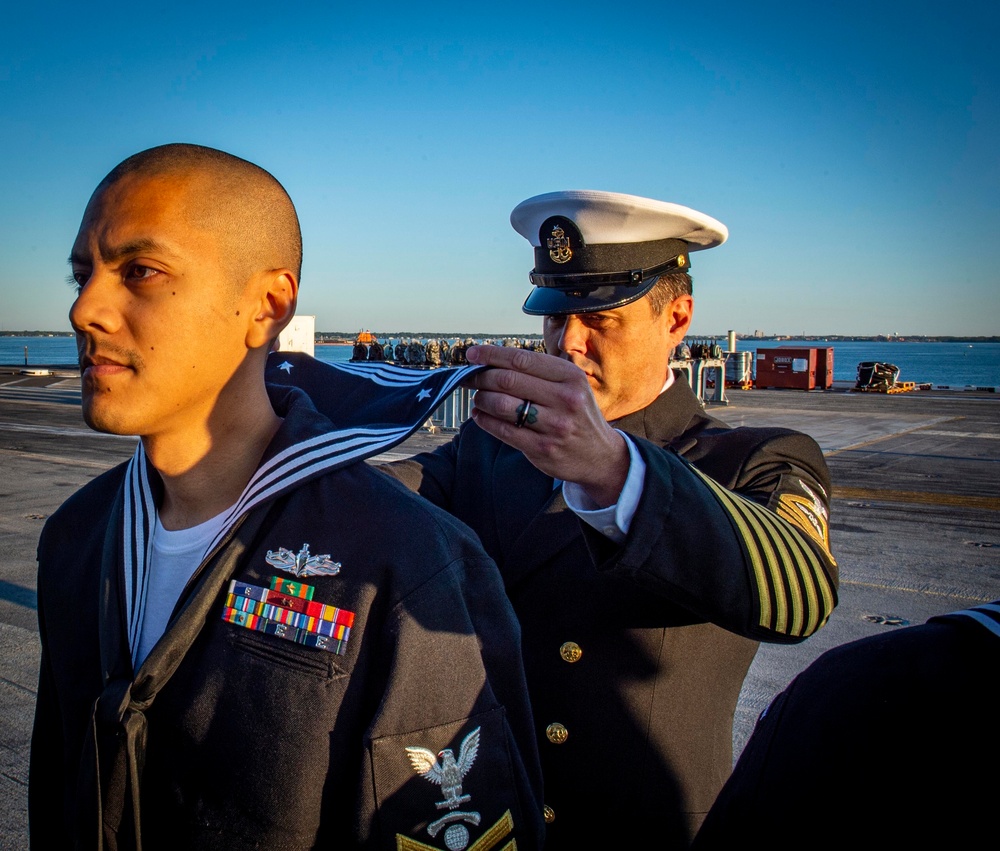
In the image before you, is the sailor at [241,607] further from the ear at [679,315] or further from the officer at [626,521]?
the ear at [679,315]

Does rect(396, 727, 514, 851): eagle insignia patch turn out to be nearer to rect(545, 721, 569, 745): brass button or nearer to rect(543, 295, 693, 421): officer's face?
rect(545, 721, 569, 745): brass button

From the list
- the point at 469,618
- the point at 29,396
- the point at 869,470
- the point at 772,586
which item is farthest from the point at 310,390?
the point at 29,396

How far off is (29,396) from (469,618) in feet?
93.1

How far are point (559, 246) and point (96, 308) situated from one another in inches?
56.7

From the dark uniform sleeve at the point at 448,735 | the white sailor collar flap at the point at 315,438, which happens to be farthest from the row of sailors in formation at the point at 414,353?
the dark uniform sleeve at the point at 448,735

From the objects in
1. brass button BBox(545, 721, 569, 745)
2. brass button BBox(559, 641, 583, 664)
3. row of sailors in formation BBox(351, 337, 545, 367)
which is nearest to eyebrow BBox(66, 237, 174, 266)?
brass button BBox(559, 641, 583, 664)

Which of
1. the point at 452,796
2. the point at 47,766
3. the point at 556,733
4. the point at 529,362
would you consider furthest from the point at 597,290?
the point at 47,766

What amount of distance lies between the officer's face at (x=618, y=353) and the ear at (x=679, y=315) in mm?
117

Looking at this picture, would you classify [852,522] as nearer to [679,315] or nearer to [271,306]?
[679,315]

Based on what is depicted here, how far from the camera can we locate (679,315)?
2.55m

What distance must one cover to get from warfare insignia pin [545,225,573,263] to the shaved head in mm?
964

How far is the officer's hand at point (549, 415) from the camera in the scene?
4.70ft

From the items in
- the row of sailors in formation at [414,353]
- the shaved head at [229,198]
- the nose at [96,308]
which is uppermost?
the row of sailors in formation at [414,353]

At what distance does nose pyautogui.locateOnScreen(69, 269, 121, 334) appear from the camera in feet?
5.22
